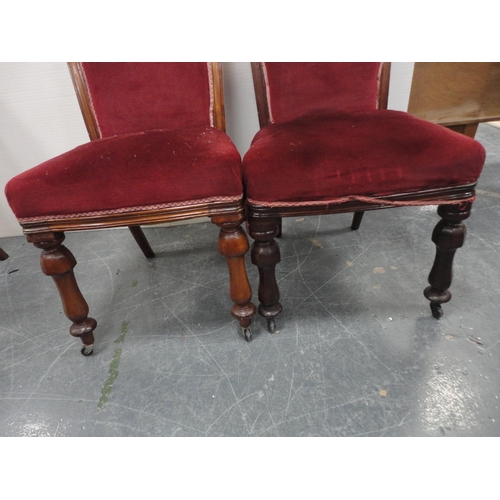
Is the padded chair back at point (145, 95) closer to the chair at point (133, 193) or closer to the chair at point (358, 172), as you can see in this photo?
the chair at point (133, 193)

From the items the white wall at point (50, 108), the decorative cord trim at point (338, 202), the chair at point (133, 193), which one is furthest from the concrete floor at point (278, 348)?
the white wall at point (50, 108)

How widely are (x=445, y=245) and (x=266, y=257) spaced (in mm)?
459

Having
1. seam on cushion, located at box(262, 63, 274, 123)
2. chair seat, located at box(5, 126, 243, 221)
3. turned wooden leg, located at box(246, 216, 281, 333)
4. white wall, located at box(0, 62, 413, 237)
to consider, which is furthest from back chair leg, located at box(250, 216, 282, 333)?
white wall, located at box(0, 62, 413, 237)

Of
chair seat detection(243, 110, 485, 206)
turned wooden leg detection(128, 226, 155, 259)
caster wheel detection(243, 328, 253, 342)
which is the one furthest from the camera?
turned wooden leg detection(128, 226, 155, 259)

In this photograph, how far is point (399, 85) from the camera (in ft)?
4.28

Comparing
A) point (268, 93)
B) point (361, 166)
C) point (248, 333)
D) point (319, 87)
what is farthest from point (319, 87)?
point (248, 333)

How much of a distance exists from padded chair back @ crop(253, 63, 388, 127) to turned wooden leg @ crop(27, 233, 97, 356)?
734 millimetres

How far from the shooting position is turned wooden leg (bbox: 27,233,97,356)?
2.55ft

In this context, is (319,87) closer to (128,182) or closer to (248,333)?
(128,182)

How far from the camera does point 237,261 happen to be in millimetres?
811

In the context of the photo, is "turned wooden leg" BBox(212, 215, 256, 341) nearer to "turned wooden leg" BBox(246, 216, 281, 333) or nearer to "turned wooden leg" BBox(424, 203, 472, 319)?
"turned wooden leg" BBox(246, 216, 281, 333)

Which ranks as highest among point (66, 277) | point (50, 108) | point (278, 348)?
point (50, 108)

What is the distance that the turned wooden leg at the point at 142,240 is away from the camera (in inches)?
48.6
